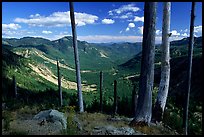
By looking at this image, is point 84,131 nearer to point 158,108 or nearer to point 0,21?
point 158,108

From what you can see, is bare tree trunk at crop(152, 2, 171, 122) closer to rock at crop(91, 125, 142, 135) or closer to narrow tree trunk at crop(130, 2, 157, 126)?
narrow tree trunk at crop(130, 2, 157, 126)

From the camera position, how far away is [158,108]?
1808 centimetres

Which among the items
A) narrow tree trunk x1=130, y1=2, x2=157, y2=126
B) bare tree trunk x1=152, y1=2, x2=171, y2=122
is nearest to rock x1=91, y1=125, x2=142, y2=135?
narrow tree trunk x1=130, y1=2, x2=157, y2=126

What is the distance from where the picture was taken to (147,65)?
14992 mm

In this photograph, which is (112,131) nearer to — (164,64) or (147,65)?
(147,65)

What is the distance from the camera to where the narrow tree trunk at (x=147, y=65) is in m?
14.6

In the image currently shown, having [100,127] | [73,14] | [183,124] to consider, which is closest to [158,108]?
[183,124]

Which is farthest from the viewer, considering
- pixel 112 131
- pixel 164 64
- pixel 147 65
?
pixel 164 64

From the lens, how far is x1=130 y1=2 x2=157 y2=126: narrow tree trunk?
575 inches

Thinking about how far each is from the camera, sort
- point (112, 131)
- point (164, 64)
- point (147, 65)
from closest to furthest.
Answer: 1. point (112, 131)
2. point (147, 65)
3. point (164, 64)

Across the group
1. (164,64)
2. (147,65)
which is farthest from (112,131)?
(164,64)

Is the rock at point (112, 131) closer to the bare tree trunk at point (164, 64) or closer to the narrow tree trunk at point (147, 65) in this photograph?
the narrow tree trunk at point (147, 65)

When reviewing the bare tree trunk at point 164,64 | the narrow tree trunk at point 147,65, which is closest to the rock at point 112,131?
the narrow tree trunk at point 147,65

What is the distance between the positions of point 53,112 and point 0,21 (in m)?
7.37
